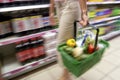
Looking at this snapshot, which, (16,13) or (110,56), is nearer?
(16,13)

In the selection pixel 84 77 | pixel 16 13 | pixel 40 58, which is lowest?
pixel 84 77

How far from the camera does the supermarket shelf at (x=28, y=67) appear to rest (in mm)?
1527

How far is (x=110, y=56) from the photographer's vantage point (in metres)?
2.15

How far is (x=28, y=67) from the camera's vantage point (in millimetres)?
1646

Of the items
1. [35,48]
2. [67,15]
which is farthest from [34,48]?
[67,15]

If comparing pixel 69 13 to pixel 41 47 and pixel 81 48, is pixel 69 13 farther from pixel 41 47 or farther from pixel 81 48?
pixel 41 47

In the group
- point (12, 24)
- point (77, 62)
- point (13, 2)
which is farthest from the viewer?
point (12, 24)

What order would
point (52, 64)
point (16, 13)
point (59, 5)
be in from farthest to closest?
point (52, 64), point (16, 13), point (59, 5)

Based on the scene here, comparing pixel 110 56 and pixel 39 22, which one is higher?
pixel 39 22

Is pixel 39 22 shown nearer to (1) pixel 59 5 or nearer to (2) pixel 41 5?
(2) pixel 41 5

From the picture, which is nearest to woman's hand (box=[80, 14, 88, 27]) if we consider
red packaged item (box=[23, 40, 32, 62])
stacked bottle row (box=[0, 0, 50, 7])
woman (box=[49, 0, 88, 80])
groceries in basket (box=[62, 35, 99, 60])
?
woman (box=[49, 0, 88, 80])

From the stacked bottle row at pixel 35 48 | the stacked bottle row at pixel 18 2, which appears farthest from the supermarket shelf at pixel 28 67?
the stacked bottle row at pixel 18 2

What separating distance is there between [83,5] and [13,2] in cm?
69

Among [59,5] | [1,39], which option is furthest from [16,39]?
[59,5]
